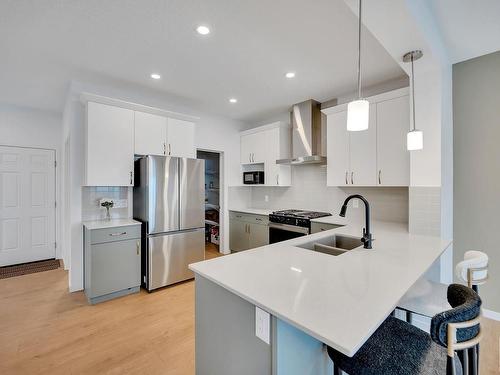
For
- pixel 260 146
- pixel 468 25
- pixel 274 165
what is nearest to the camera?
pixel 468 25

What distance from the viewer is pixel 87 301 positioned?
9.43 ft

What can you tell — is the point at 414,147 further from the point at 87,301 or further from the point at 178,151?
the point at 87,301

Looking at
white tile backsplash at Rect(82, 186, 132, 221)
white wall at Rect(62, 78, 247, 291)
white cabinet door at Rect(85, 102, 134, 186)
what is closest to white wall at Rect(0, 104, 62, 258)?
white wall at Rect(62, 78, 247, 291)

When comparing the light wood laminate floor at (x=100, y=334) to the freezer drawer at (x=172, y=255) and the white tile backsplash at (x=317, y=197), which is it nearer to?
the freezer drawer at (x=172, y=255)

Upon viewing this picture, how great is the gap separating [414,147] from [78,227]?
3.87 metres

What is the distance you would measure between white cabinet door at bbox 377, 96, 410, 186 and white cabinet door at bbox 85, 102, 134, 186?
320cm

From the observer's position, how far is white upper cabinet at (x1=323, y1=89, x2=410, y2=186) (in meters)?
2.76

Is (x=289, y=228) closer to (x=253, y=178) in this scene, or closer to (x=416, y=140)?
(x=253, y=178)

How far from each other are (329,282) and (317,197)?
2.98 m

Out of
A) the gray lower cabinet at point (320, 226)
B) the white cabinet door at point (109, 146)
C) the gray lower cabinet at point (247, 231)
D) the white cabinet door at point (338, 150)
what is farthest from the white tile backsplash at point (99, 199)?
the white cabinet door at point (338, 150)

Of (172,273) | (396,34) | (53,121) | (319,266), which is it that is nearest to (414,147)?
(396,34)

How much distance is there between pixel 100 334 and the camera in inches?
88.5

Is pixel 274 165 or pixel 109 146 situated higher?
pixel 109 146

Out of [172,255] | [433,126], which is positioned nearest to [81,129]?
[172,255]
